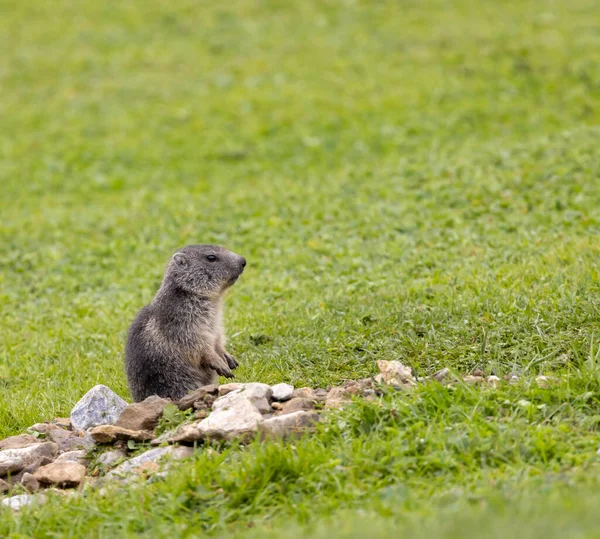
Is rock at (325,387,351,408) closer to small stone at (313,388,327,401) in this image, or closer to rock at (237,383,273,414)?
small stone at (313,388,327,401)

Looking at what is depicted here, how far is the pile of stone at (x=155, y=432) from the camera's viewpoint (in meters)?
5.79

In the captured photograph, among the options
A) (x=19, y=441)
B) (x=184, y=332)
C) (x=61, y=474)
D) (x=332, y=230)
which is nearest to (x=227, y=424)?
(x=61, y=474)

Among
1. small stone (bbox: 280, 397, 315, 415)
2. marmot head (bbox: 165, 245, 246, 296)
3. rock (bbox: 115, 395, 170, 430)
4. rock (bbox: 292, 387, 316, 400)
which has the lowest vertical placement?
rock (bbox: 115, 395, 170, 430)

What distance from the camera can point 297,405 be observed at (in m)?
6.13

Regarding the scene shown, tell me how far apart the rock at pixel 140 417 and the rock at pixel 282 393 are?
0.81 m

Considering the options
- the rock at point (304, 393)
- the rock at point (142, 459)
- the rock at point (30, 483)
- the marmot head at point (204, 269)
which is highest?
the marmot head at point (204, 269)

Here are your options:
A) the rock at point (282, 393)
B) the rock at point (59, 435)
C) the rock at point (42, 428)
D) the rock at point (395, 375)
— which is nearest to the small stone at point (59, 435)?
the rock at point (59, 435)

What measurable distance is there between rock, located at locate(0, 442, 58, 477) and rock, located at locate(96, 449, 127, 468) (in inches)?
17.6

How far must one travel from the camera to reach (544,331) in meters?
6.92

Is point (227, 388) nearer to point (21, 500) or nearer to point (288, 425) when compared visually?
point (288, 425)

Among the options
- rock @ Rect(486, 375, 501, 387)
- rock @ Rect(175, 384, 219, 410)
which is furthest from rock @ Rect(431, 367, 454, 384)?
rock @ Rect(175, 384, 219, 410)

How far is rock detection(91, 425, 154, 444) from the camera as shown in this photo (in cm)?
616

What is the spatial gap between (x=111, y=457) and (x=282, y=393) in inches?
50.1

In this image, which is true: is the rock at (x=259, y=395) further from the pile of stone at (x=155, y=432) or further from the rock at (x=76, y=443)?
the rock at (x=76, y=443)
